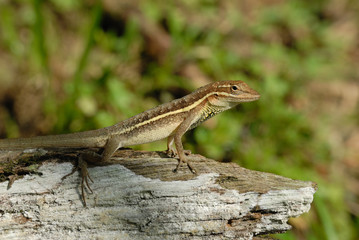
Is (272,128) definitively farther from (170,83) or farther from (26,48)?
(26,48)

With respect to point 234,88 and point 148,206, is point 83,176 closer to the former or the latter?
point 148,206

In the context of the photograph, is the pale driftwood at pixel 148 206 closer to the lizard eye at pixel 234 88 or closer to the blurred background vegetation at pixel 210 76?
the lizard eye at pixel 234 88

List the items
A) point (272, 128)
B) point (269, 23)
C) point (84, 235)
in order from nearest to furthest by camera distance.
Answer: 1. point (84, 235)
2. point (272, 128)
3. point (269, 23)

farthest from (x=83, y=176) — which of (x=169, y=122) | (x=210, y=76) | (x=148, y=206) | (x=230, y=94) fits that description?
(x=210, y=76)

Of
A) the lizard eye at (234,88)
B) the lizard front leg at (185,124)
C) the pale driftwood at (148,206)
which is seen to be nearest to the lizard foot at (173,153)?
the lizard front leg at (185,124)

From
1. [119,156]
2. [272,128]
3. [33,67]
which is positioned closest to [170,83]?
[272,128]

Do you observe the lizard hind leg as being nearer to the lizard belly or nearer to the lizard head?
the lizard belly
